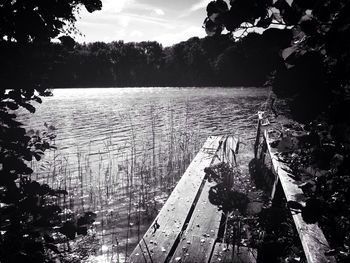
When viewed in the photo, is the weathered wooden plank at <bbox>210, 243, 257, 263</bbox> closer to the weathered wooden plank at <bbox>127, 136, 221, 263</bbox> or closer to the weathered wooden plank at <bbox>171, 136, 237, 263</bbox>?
the weathered wooden plank at <bbox>171, 136, 237, 263</bbox>

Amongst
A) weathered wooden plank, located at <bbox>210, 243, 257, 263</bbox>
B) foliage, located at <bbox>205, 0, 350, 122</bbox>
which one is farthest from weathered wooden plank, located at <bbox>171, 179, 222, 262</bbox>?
foliage, located at <bbox>205, 0, 350, 122</bbox>

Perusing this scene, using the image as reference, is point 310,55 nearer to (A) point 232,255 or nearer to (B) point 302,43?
(B) point 302,43

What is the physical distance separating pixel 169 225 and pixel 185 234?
340 mm

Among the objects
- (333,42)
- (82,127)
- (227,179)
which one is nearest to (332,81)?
(333,42)

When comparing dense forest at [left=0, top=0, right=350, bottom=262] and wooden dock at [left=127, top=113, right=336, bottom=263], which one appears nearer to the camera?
dense forest at [left=0, top=0, right=350, bottom=262]

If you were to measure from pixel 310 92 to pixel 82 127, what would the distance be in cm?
1961

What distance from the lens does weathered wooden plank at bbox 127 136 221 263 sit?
3.87m

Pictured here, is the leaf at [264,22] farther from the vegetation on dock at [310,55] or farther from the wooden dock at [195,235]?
the wooden dock at [195,235]

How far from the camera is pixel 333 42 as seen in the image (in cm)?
111

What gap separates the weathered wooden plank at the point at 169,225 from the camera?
387cm

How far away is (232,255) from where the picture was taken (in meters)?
3.98

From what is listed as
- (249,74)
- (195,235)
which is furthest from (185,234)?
(249,74)

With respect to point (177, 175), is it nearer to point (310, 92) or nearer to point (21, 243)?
point (21, 243)

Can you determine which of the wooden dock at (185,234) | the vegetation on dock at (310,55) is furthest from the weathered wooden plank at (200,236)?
the vegetation on dock at (310,55)
